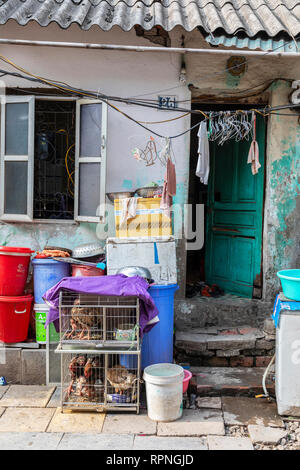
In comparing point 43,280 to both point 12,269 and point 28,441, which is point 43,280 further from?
point 28,441

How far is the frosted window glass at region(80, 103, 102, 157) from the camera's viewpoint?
5891mm

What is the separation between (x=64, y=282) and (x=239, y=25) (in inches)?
145

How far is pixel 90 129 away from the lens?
5961mm

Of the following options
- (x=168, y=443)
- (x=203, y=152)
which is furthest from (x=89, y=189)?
(x=168, y=443)

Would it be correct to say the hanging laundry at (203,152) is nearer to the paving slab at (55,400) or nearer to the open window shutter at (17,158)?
the open window shutter at (17,158)

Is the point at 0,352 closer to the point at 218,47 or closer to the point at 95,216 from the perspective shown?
the point at 95,216

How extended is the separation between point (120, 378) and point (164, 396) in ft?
1.78

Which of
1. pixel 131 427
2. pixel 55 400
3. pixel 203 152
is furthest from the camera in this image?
pixel 203 152

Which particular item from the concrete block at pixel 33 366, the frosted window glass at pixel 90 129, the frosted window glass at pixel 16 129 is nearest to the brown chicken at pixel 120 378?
the concrete block at pixel 33 366

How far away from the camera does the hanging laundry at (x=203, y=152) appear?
5398 mm

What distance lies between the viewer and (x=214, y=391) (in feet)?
17.0

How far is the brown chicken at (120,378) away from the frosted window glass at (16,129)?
9.97ft

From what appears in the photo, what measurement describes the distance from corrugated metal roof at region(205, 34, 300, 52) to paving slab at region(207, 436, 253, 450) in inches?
170

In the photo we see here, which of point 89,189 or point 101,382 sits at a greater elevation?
point 89,189
